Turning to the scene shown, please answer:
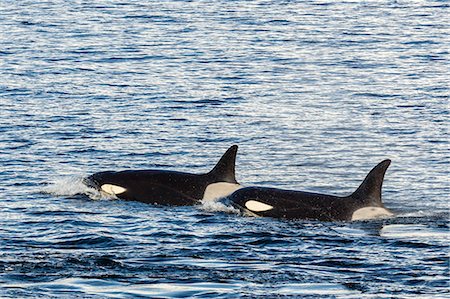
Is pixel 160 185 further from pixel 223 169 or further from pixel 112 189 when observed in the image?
pixel 223 169

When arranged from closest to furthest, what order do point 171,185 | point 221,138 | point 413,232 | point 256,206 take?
point 413,232 → point 256,206 → point 171,185 → point 221,138

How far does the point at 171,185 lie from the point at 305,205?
2.22m

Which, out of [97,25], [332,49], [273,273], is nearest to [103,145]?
[273,273]

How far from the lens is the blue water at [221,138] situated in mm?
13555

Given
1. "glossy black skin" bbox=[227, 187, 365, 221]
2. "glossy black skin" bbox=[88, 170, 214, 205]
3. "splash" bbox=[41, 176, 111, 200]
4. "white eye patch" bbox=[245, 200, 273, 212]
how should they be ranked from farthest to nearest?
"splash" bbox=[41, 176, 111, 200] < "glossy black skin" bbox=[88, 170, 214, 205] < "white eye patch" bbox=[245, 200, 273, 212] < "glossy black skin" bbox=[227, 187, 365, 221]

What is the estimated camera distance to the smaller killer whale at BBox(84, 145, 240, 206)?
17609 millimetres

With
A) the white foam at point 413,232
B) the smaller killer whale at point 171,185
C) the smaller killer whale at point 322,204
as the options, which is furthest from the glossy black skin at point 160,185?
the white foam at point 413,232


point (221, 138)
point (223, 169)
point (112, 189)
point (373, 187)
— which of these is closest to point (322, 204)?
point (373, 187)

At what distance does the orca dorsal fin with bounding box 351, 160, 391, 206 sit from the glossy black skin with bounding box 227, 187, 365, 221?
132 millimetres

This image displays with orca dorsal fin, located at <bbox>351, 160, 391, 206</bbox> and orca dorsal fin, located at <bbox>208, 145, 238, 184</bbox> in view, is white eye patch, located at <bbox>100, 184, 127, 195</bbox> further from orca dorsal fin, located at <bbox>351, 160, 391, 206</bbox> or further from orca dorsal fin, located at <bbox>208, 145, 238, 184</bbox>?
orca dorsal fin, located at <bbox>351, 160, 391, 206</bbox>

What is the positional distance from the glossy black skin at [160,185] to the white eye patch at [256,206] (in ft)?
3.26

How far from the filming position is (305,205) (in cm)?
1648

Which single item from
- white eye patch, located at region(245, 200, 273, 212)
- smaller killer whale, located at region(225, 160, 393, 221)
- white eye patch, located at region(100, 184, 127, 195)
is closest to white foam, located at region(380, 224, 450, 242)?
smaller killer whale, located at region(225, 160, 393, 221)

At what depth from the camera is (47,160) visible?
70.0ft
